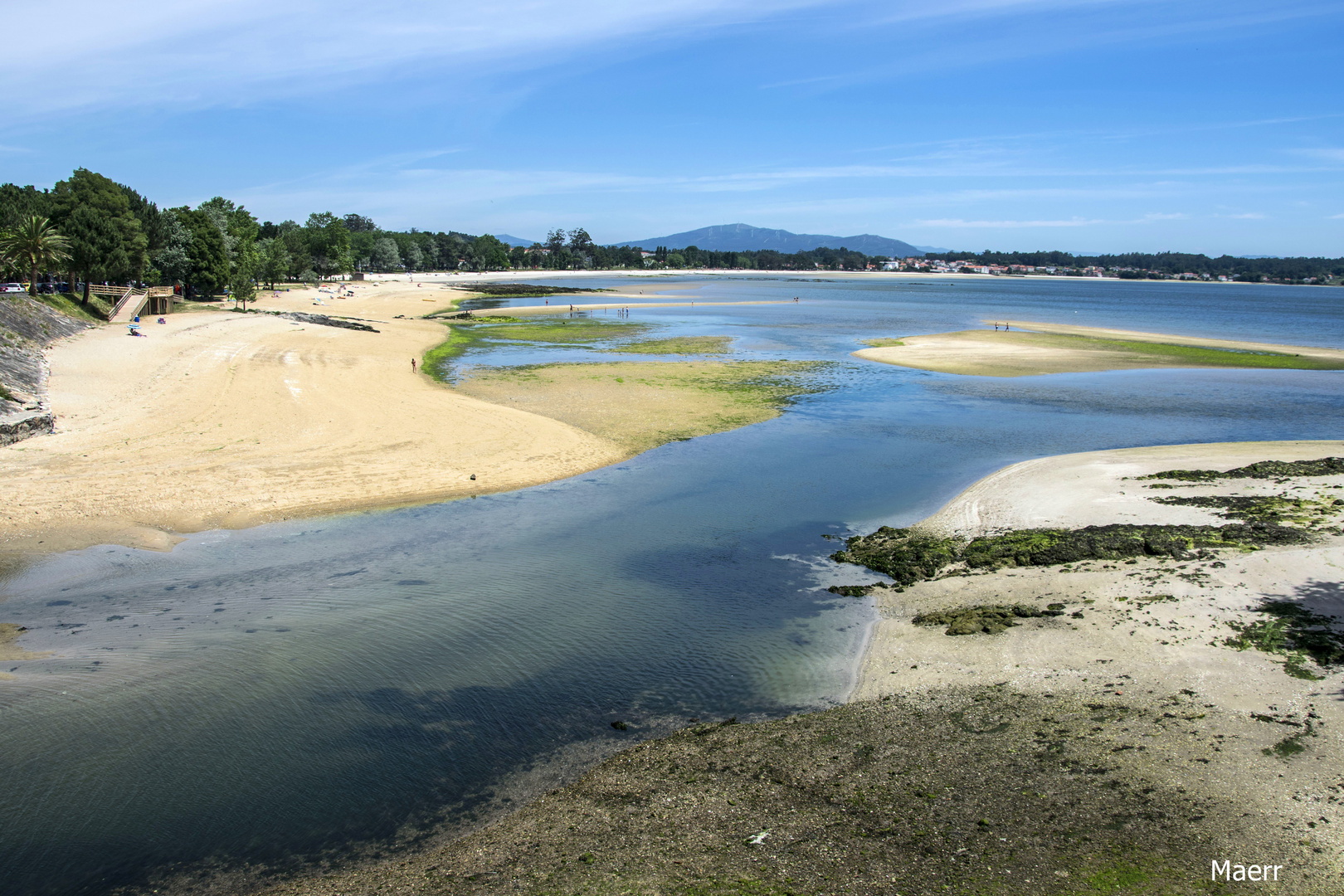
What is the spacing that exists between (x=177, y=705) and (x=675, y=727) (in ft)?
23.1

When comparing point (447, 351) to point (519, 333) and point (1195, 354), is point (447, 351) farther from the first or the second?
point (1195, 354)

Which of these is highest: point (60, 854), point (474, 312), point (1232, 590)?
point (474, 312)

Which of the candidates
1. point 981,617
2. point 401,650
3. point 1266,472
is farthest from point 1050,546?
point 401,650

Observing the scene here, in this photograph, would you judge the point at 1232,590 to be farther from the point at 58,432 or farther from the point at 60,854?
the point at 58,432

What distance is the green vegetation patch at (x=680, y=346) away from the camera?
51281 millimetres

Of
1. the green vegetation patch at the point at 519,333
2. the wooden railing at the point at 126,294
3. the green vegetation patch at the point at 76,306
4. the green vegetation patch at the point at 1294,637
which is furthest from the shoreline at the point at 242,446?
the green vegetation patch at the point at 1294,637

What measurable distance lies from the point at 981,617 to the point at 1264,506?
9.21 m

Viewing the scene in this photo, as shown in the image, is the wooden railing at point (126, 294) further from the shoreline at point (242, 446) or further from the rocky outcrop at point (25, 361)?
the shoreline at point (242, 446)

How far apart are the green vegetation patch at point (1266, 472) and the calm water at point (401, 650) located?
192 inches

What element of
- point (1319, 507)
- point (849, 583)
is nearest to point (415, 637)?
point (849, 583)

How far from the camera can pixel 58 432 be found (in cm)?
2244

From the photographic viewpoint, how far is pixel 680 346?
179ft

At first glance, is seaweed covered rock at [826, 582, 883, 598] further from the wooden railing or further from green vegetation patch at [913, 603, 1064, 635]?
the wooden railing

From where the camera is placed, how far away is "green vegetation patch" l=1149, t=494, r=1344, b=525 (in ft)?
52.4
